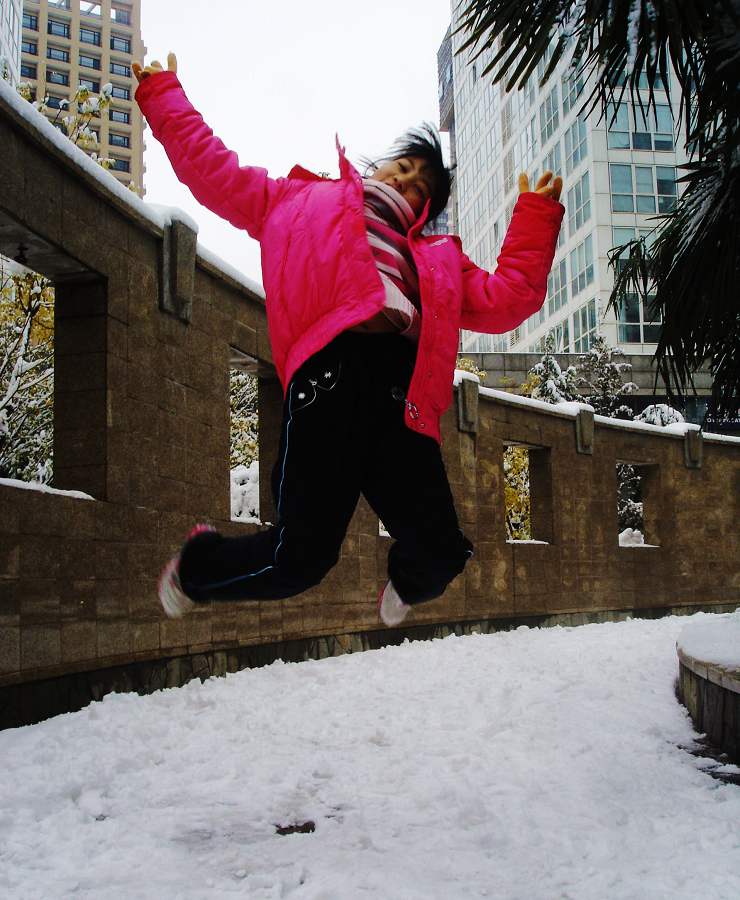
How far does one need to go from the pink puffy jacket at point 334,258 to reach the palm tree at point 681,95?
2058mm

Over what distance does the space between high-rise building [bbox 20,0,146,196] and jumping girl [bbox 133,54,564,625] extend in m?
118

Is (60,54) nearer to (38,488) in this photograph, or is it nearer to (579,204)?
(579,204)

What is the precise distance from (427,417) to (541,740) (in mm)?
2990

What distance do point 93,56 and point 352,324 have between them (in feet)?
438

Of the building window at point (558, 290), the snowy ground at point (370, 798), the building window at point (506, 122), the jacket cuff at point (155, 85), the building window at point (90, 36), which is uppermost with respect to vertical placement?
the building window at point (90, 36)

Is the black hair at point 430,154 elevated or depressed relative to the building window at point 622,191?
depressed

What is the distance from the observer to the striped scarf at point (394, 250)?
2.79 m

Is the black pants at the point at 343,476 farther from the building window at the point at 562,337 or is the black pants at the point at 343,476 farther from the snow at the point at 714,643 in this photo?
the building window at the point at 562,337

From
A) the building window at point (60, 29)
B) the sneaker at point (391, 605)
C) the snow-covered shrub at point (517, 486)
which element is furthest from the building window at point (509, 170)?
the building window at point (60, 29)

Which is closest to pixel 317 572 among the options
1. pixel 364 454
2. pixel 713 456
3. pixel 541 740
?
pixel 364 454

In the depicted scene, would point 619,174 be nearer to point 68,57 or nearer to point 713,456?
point 713,456

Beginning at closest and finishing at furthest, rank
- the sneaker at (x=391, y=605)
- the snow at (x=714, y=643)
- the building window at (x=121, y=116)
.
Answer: the sneaker at (x=391, y=605) < the snow at (x=714, y=643) < the building window at (x=121, y=116)

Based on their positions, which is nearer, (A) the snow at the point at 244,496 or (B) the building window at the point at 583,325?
(A) the snow at the point at 244,496

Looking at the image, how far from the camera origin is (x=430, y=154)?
2.93 metres
